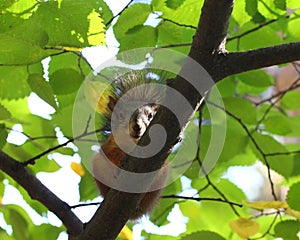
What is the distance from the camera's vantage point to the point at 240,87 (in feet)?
5.53

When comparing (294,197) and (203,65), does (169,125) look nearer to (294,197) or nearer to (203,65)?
(203,65)

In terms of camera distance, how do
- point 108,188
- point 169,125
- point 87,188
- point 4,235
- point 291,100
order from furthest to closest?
point 291,100 → point 87,188 → point 4,235 → point 108,188 → point 169,125

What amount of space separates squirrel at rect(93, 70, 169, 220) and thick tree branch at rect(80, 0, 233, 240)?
22cm

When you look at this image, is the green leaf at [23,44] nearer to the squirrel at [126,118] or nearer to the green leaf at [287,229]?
the squirrel at [126,118]

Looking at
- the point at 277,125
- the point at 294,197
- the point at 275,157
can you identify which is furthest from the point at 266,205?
the point at 277,125

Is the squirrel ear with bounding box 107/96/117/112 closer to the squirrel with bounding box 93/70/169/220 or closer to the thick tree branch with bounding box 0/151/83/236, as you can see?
the squirrel with bounding box 93/70/169/220

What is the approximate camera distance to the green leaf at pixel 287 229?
1.19 m

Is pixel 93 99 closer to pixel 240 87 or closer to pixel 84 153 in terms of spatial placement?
pixel 84 153

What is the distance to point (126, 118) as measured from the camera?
1268mm

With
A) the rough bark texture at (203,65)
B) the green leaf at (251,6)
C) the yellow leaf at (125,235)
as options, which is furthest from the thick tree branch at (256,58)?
the yellow leaf at (125,235)

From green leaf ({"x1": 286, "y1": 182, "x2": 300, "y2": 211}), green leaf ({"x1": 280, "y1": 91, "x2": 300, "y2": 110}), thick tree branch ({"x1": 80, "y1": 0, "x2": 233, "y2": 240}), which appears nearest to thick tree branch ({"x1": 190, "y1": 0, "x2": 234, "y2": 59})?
thick tree branch ({"x1": 80, "y1": 0, "x2": 233, "y2": 240})

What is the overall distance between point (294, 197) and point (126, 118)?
1.26ft

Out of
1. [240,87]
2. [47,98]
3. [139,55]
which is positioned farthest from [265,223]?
[47,98]

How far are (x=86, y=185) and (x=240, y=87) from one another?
536mm
